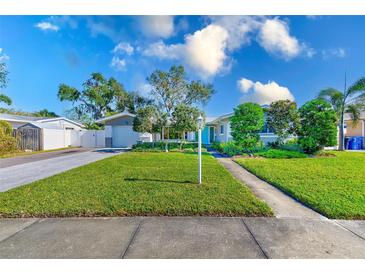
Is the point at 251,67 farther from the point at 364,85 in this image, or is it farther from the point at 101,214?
the point at 101,214

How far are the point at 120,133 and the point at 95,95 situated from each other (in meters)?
17.0

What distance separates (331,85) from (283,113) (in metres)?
5.51

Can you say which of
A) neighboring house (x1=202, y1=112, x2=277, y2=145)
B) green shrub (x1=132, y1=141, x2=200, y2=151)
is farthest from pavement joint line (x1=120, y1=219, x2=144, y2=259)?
neighboring house (x1=202, y1=112, x2=277, y2=145)

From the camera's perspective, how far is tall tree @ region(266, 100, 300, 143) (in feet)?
41.3

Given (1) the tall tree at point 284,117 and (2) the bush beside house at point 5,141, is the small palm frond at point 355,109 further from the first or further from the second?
(2) the bush beside house at point 5,141

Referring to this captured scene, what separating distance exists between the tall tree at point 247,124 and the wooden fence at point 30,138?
53.7 feet

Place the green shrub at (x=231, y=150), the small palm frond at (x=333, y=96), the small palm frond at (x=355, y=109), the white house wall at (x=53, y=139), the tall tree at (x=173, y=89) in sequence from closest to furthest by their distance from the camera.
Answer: the green shrub at (x=231, y=150) → the small palm frond at (x=355, y=109) → the small palm frond at (x=333, y=96) → the white house wall at (x=53, y=139) → the tall tree at (x=173, y=89)

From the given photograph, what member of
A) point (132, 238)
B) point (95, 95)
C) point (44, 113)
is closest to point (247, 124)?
point (132, 238)

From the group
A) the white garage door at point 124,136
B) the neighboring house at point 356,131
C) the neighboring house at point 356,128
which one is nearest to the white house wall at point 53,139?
the white garage door at point 124,136

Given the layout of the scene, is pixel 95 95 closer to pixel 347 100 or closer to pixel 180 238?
pixel 347 100

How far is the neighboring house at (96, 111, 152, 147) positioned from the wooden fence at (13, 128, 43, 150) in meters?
5.40

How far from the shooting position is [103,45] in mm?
12555

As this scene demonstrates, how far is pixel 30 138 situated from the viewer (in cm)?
1611

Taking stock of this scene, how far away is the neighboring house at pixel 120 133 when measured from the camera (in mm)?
19766
